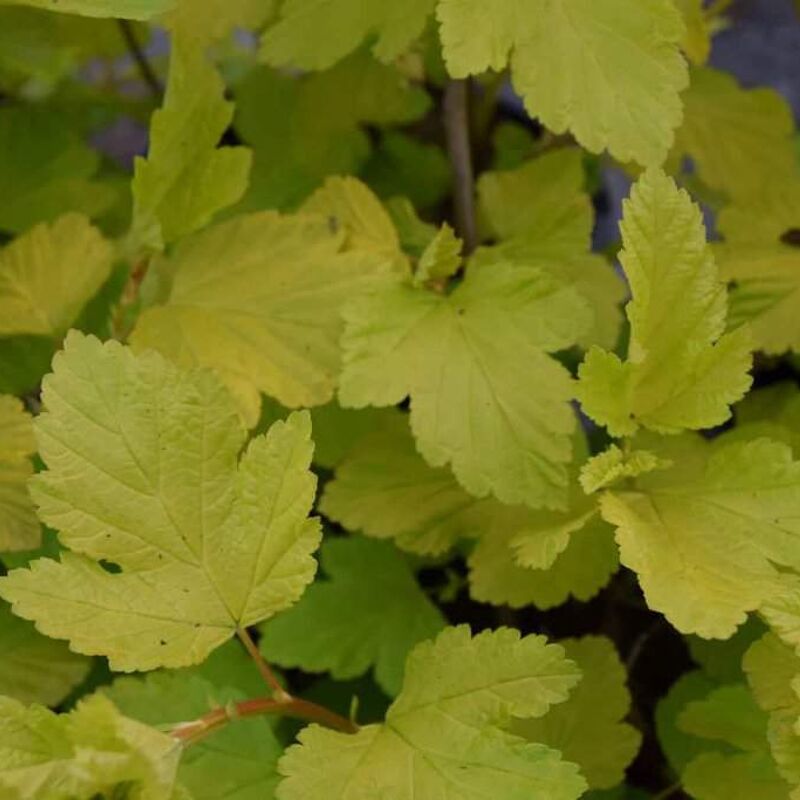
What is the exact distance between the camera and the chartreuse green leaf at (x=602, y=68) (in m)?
0.71

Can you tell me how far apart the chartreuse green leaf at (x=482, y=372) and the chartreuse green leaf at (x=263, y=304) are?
4 centimetres

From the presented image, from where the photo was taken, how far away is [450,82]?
99cm

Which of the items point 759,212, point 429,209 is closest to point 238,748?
point 759,212

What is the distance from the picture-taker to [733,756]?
0.71 m

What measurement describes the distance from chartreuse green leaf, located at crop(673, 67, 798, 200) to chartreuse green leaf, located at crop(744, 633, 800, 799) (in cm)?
46

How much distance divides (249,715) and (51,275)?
397 millimetres

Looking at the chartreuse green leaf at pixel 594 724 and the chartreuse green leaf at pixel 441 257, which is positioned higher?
the chartreuse green leaf at pixel 441 257

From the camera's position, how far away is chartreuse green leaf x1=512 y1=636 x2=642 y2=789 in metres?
0.78

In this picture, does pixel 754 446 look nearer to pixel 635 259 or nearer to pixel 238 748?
pixel 635 259

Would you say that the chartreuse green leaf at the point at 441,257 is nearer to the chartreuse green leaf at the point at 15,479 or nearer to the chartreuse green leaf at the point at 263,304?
the chartreuse green leaf at the point at 263,304

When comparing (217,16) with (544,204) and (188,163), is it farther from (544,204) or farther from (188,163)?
(544,204)

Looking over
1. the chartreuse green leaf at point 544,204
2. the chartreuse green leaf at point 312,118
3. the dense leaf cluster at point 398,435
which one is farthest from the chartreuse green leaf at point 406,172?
the chartreuse green leaf at point 544,204

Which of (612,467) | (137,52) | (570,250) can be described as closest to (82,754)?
(612,467)

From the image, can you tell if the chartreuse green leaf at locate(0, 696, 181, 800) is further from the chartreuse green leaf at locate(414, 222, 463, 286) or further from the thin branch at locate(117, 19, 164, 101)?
the thin branch at locate(117, 19, 164, 101)
